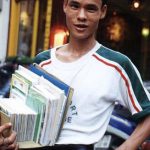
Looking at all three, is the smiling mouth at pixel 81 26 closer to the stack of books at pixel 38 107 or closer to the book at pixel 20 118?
the stack of books at pixel 38 107

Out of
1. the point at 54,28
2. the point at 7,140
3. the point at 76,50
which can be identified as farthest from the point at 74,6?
the point at 54,28

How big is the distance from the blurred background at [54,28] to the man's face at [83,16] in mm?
7767

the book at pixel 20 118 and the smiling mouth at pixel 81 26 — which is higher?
the smiling mouth at pixel 81 26

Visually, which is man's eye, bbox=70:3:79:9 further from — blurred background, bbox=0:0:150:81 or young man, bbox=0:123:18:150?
blurred background, bbox=0:0:150:81

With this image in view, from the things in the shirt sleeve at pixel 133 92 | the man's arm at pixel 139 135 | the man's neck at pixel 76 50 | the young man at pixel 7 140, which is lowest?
the man's arm at pixel 139 135

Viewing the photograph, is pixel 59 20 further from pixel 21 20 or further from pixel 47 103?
pixel 47 103

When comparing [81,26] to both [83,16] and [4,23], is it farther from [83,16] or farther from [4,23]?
[4,23]

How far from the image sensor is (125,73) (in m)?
2.55

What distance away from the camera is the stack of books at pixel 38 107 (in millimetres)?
2346

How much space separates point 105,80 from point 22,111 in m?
0.44

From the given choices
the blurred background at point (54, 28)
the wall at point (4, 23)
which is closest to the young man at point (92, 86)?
the blurred background at point (54, 28)

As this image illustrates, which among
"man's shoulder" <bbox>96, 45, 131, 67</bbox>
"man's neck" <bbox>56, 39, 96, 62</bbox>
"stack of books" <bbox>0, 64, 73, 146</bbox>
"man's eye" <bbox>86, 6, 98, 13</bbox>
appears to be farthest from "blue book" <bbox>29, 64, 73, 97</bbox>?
"man's eye" <bbox>86, 6, 98, 13</bbox>

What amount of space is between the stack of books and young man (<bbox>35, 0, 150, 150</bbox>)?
87 millimetres

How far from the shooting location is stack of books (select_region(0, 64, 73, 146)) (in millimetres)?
2346
